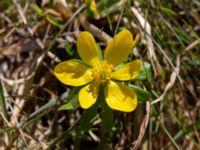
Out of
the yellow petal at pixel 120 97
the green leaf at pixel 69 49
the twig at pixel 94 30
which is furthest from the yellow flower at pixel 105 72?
the twig at pixel 94 30

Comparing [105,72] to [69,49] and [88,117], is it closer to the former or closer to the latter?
[88,117]

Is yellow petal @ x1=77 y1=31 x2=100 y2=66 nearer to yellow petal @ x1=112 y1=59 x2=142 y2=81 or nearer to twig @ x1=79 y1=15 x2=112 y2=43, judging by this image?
yellow petal @ x1=112 y1=59 x2=142 y2=81

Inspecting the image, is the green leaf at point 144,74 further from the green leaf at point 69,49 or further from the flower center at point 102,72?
the green leaf at point 69,49

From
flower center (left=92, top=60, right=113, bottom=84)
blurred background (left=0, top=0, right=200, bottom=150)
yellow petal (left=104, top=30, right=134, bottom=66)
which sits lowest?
blurred background (left=0, top=0, right=200, bottom=150)

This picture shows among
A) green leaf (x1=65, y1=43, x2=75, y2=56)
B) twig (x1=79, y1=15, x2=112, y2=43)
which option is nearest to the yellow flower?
green leaf (x1=65, y1=43, x2=75, y2=56)

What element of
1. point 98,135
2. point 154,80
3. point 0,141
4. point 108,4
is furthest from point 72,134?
point 108,4

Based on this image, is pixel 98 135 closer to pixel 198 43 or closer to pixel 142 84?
pixel 142 84

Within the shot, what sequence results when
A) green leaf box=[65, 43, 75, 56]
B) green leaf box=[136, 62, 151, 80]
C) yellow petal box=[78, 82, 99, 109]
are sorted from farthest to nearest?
1. green leaf box=[65, 43, 75, 56]
2. green leaf box=[136, 62, 151, 80]
3. yellow petal box=[78, 82, 99, 109]
